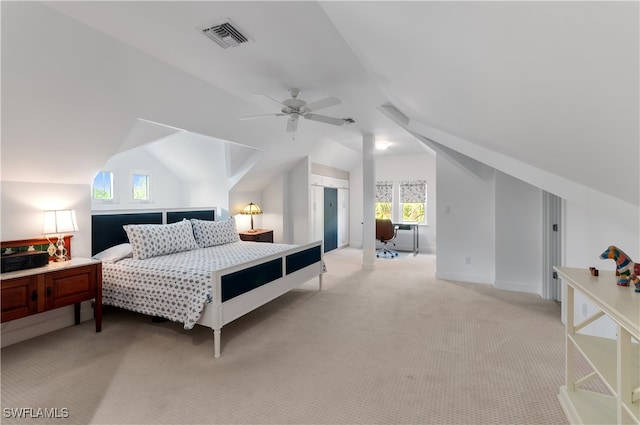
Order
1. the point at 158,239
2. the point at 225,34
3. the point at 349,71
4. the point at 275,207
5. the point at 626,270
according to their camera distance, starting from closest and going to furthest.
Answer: the point at 626,270 → the point at 225,34 → the point at 349,71 → the point at 158,239 → the point at 275,207

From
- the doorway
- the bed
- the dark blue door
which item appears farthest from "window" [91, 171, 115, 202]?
the doorway

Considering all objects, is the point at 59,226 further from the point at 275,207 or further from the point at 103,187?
the point at 275,207

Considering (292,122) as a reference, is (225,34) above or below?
above

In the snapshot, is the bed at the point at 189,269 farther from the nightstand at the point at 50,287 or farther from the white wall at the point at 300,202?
the white wall at the point at 300,202

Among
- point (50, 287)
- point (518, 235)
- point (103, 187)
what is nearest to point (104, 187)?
point (103, 187)

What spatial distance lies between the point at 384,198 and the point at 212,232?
4758 millimetres

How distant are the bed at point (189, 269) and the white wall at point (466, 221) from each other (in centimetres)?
211

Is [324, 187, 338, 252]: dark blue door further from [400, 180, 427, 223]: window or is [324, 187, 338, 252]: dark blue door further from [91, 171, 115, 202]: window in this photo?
[91, 171, 115, 202]: window

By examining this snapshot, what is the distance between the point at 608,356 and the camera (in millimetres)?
1504

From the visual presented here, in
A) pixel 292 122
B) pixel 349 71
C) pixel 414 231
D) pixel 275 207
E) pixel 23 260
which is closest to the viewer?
pixel 23 260

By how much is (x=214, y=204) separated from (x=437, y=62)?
201 inches

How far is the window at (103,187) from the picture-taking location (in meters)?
5.23

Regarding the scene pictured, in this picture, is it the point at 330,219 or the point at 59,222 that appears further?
the point at 330,219

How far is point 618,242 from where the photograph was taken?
2121mm
